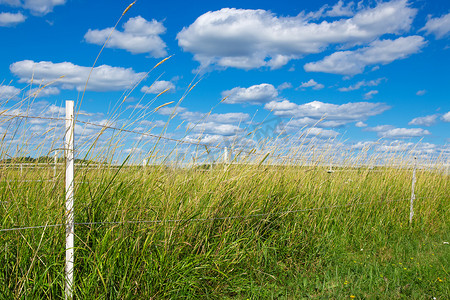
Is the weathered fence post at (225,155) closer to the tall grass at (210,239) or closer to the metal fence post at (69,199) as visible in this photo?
the tall grass at (210,239)

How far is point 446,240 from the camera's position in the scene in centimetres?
608

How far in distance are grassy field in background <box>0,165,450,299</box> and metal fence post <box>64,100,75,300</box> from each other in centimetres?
6

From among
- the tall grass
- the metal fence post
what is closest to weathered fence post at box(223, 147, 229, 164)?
the tall grass

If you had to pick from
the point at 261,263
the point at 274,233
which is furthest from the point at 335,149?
the point at 261,263

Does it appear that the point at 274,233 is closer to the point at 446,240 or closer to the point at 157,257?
the point at 157,257

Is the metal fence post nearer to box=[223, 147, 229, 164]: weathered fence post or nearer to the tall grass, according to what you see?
the tall grass

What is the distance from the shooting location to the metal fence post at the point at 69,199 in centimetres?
252

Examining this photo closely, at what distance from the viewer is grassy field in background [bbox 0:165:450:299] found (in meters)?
2.60

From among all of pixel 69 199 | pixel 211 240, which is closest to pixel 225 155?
pixel 211 240

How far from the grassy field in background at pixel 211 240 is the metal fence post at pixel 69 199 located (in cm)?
6

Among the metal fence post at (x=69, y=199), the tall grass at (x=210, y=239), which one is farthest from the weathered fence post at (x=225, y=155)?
the metal fence post at (x=69, y=199)

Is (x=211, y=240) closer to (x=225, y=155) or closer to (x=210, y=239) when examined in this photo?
(x=210, y=239)

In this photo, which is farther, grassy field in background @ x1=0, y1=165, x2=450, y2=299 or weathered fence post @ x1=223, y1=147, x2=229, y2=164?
weathered fence post @ x1=223, y1=147, x2=229, y2=164

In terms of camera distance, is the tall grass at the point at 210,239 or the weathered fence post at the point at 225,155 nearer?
the tall grass at the point at 210,239
